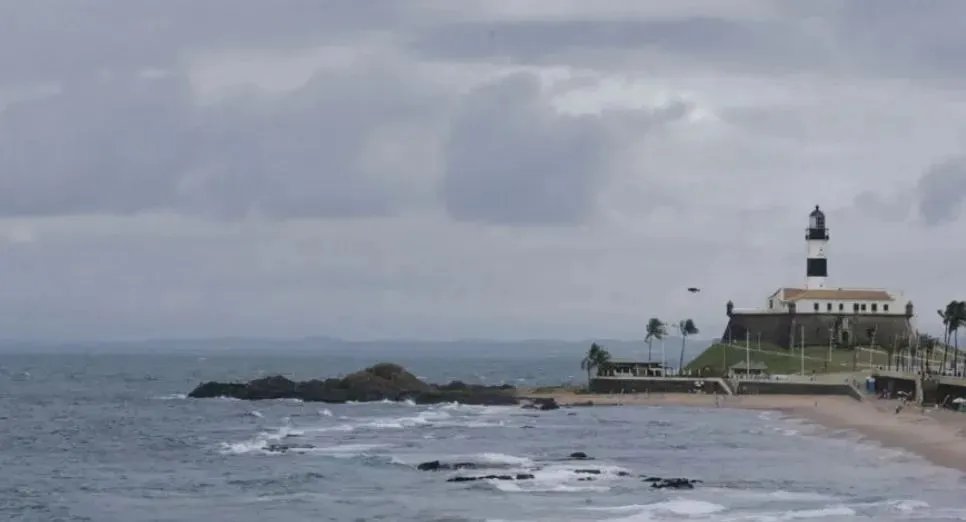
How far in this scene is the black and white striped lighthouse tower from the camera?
130 metres

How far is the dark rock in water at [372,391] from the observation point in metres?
116

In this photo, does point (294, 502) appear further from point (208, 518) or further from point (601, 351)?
point (601, 351)

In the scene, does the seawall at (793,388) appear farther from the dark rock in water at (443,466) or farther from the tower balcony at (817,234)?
the dark rock in water at (443,466)

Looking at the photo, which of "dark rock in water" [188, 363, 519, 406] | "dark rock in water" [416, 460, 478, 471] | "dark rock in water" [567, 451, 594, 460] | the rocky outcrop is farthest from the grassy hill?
"dark rock in water" [416, 460, 478, 471]

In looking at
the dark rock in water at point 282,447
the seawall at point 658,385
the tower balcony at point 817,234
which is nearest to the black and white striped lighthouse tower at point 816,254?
the tower balcony at point 817,234

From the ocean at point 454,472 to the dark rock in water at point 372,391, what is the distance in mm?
10447

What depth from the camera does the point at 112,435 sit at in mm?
88562

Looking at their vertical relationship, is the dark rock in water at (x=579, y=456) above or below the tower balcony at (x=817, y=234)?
below

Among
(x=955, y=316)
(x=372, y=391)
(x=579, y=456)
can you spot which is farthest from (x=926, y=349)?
(x=579, y=456)

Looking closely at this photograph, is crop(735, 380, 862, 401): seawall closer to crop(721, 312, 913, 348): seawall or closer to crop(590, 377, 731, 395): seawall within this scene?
crop(590, 377, 731, 395): seawall

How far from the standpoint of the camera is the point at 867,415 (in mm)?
86750

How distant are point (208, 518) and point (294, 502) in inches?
168

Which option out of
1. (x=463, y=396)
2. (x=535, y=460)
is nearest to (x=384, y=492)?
(x=535, y=460)

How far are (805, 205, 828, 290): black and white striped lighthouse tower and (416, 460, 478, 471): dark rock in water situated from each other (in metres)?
73.2
